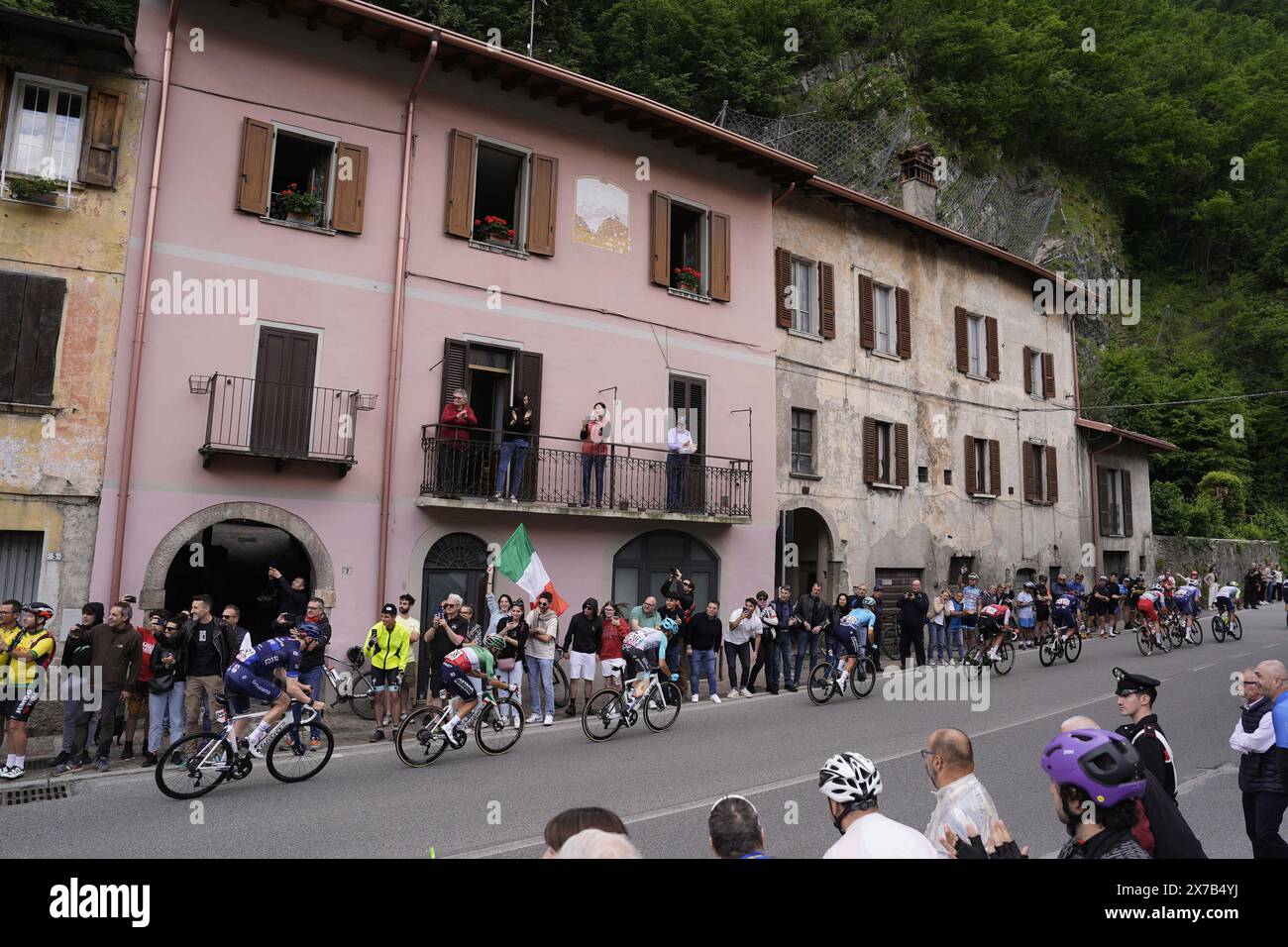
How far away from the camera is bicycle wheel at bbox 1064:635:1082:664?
61.4ft

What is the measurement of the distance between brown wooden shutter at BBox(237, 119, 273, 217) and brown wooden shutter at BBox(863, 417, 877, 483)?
14190 millimetres

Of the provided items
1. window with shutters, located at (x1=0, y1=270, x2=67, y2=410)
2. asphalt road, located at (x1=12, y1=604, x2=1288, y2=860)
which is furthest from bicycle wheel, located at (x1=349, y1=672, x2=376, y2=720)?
window with shutters, located at (x1=0, y1=270, x2=67, y2=410)

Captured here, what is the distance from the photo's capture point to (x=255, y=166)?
13656 millimetres

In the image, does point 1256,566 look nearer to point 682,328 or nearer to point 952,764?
point 682,328

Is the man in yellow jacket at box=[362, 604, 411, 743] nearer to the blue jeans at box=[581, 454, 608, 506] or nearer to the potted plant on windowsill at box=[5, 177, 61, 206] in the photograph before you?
the blue jeans at box=[581, 454, 608, 506]

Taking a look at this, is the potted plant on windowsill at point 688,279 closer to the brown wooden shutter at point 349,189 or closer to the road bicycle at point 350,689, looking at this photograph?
the brown wooden shutter at point 349,189

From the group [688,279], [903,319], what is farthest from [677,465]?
[903,319]

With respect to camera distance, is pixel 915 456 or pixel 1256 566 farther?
pixel 1256 566

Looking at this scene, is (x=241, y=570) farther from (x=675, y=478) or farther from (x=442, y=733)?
(x=675, y=478)

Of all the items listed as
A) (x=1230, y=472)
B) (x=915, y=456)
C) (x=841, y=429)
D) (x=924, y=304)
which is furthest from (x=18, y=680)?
(x=1230, y=472)

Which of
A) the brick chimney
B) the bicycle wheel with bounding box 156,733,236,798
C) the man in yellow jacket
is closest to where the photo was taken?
the bicycle wheel with bounding box 156,733,236,798

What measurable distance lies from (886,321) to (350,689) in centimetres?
1633
